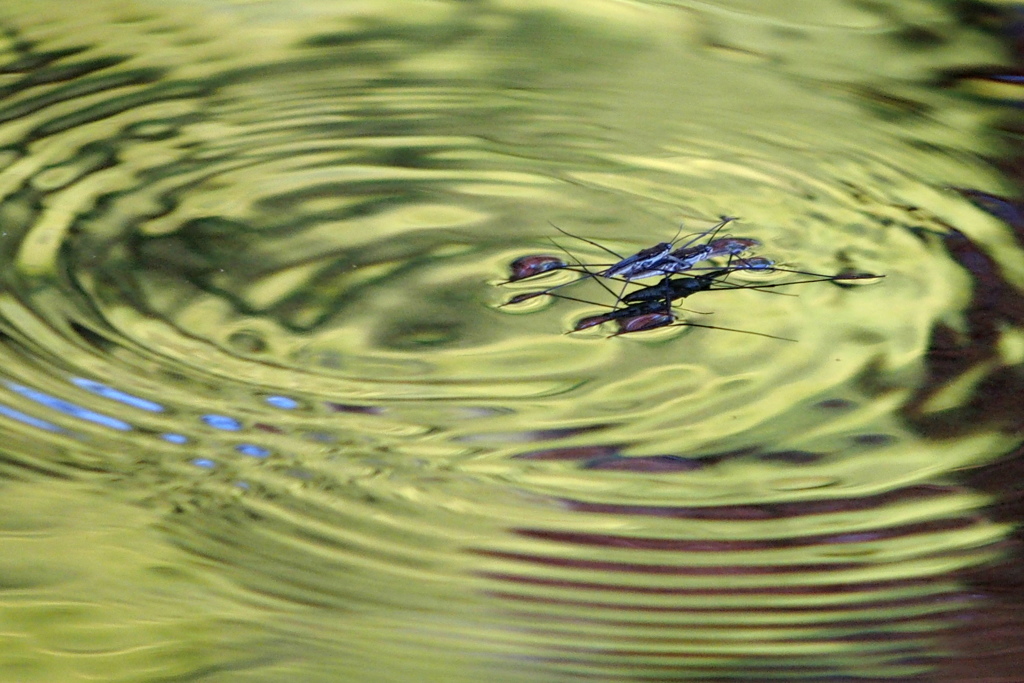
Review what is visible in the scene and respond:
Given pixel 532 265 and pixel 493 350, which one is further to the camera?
pixel 532 265

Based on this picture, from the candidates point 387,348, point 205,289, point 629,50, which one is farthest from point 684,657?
point 629,50

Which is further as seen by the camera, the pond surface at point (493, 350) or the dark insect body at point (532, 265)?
the dark insect body at point (532, 265)

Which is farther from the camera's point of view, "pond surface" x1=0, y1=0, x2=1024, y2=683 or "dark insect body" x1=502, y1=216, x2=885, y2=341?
"dark insect body" x1=502, y1=216, x2=885, y2=341

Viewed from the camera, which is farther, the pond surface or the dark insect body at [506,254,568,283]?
the dark insect body at [506,254,568,283]

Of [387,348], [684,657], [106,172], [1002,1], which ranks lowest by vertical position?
[684,657]

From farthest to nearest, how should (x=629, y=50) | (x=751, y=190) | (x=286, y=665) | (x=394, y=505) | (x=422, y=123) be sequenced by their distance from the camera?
(x=629, y=50) < (x=422, y=123) < (x=751, y=190) < (x=394, y=505) < (x=286, y=665)

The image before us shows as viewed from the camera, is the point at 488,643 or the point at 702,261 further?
the point at 702,261

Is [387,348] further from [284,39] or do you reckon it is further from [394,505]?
[284,39]

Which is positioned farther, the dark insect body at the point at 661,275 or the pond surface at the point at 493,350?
the dark insect body at the point at 661,275
